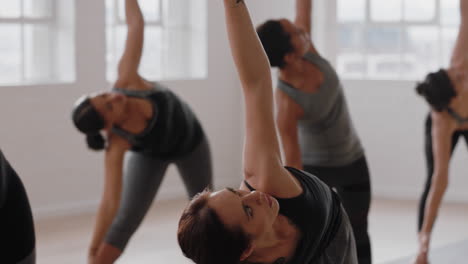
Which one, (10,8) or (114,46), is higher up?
(10,8)

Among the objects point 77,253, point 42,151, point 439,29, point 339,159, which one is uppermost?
point 439,29

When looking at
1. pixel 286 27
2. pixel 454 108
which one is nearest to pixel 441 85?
pixel 454 108

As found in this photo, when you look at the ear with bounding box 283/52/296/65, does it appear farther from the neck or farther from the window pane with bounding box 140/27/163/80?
the window pane with bounding box 140/27/163/80

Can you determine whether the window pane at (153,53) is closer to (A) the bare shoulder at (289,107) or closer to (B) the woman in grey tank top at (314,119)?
→ (B) the woman in grey tank top at (314,119)

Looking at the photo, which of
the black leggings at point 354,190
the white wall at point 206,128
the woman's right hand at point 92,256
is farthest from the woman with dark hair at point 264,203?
the white wall at point 206,128

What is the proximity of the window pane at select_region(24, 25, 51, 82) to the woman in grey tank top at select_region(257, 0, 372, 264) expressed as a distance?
316 centimetres

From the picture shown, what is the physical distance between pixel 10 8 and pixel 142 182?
8.78ft

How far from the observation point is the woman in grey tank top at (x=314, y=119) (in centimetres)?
314

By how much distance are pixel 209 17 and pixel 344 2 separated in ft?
3.74

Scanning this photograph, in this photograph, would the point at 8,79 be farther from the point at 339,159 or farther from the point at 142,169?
the point at 339,159

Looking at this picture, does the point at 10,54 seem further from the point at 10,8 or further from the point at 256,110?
the point at 256,110

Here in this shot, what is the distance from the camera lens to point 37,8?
6.10m

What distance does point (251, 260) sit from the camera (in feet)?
6.35

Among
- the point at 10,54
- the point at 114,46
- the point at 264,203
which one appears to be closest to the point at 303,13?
the point at 264,203
